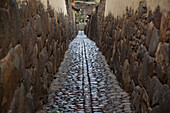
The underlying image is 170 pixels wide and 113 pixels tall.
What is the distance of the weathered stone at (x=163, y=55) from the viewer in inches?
87.4

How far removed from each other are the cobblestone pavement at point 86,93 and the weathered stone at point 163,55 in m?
1.46

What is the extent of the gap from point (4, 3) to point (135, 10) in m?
2.64

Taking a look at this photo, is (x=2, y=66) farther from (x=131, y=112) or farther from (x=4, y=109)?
(x=131, y=112)

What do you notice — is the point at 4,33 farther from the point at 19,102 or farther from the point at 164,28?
the point at 164,28

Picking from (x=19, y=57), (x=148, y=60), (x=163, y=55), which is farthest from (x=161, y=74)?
(x=19, y=57)

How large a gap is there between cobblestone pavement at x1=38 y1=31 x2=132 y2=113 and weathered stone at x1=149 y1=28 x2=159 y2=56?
1298 millimetres

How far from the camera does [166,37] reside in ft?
7.35

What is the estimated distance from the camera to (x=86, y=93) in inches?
172

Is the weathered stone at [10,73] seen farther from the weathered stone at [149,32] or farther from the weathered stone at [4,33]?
the weathered stone at [149,32]

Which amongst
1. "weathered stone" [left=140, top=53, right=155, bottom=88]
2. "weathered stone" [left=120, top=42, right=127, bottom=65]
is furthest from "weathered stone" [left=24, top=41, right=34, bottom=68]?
"weathered stone" [left=120, top=42, right=127, bottom=65]

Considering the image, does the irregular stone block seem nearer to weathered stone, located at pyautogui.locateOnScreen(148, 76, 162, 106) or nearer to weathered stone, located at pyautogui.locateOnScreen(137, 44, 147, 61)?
weathered stone, located at pyautogui.locateOnScreen(137, 44, 147, 61)

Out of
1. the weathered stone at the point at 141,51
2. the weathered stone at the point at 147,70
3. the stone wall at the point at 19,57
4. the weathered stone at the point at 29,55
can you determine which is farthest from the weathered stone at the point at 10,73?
the weathered stone at the point at 141,51

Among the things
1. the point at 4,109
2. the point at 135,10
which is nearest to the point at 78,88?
the point at 135,10

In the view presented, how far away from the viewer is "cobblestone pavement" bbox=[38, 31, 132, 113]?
12.1 ft
